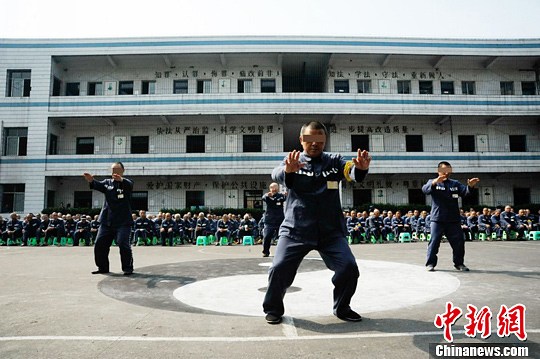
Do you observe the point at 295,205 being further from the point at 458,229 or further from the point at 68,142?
the point at 68,142

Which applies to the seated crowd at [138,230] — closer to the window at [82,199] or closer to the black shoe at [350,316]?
the window at [82,199]

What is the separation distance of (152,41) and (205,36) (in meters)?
3.75

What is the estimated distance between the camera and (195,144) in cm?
2667

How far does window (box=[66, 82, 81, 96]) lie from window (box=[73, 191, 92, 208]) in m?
7.46

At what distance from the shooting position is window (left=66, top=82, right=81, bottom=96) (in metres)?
27.2

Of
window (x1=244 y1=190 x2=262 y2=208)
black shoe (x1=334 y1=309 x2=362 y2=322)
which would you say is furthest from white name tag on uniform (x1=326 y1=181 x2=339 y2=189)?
window (x1=244 y1=190 x2=262 y2=208)

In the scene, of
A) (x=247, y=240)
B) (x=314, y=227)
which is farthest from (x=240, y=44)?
(x=314, y=227)

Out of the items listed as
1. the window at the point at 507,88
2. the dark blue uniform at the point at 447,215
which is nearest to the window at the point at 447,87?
the window at the point at 507,88

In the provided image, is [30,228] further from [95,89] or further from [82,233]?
[95,89]

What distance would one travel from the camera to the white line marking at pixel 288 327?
3389 mm

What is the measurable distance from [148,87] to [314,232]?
1042 inches

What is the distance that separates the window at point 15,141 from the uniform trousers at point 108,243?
22.7 m

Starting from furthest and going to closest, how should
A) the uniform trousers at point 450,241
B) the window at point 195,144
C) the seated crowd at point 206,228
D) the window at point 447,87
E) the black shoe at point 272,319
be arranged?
the window at point 447,87
the window at point 195,144
the seated crowd at point 206,228
the uniform trousers at point 450,241
the black shoe at point 272,319

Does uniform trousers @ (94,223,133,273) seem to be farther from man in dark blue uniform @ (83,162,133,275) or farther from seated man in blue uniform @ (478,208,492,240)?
seated man in blue uniform @ (478,208,492,240)
